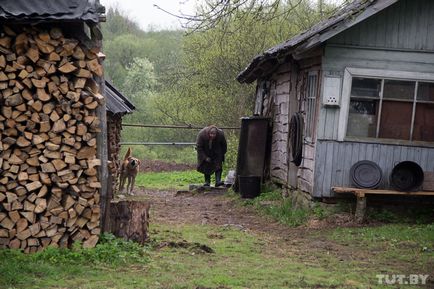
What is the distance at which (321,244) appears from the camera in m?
10.9

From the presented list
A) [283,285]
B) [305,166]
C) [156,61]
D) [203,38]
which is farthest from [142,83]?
[283,285]

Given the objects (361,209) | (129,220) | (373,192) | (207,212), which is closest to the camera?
(129,220)

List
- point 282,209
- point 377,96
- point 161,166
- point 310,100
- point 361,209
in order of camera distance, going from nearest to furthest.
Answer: point 361,209
point 377,96
point 310,100
point 282,209
point 161,166

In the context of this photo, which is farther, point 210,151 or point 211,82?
point 211,82

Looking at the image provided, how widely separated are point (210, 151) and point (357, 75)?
8743 mm

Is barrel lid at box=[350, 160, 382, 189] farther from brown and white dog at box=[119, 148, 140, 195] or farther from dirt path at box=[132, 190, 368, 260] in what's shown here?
brown and white dog at box=[119, 148, 140, 195]

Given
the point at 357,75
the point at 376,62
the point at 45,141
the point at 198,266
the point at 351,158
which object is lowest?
the point at 198,266

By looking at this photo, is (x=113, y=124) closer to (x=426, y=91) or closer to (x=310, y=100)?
(x=310, y=100)

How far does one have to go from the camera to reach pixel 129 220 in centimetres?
944

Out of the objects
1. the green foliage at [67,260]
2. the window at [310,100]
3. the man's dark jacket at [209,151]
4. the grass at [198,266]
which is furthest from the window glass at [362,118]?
the man's dark jacket at [209,151]

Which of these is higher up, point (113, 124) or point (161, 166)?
point (113, 124)

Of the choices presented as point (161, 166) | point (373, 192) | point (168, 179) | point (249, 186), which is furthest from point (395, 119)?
point (161, 166)

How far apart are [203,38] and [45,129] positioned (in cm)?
1865

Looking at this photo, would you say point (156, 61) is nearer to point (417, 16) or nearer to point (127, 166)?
point (127, 166)
